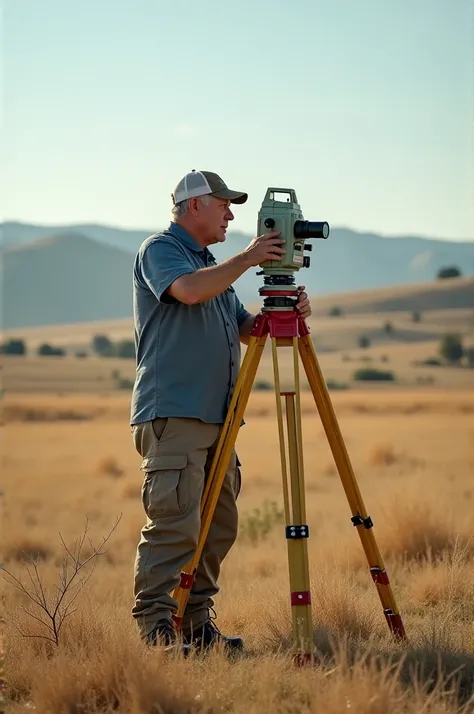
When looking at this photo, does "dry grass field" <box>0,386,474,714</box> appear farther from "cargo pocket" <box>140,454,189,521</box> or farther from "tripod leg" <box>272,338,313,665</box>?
"cargo pocket" <box>140,454,189,521</box>

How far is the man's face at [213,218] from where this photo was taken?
5254mm

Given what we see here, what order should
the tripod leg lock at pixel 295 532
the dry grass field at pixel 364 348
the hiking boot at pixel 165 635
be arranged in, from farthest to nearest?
the dry grass field at pixel 364 348 → the hiking boot at pixel 165 635 → the tripod leg lock at pixel 295 532

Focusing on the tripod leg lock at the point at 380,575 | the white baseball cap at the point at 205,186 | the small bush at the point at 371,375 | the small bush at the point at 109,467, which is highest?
the small bush at the point at 371,375

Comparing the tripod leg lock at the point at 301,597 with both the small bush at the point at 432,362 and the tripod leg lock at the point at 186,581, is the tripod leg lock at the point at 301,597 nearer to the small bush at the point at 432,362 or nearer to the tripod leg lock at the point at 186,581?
the tripod leg lock at the point at 186,581

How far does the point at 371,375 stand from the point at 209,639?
64116 millimetres

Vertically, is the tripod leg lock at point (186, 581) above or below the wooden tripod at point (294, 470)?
below

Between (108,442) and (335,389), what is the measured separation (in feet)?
107

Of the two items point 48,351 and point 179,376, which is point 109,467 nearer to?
point 179,376

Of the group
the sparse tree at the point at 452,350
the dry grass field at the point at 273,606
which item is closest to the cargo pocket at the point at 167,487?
the dry grass field at the point at 273,606

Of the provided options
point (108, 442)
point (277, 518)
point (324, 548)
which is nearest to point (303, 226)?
point (324, 548)

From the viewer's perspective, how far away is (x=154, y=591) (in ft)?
16.4

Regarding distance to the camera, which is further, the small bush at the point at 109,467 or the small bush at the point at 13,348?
the small bush at the point at 13,348

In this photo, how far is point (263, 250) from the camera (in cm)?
475

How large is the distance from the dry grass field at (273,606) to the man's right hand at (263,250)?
1.72m
